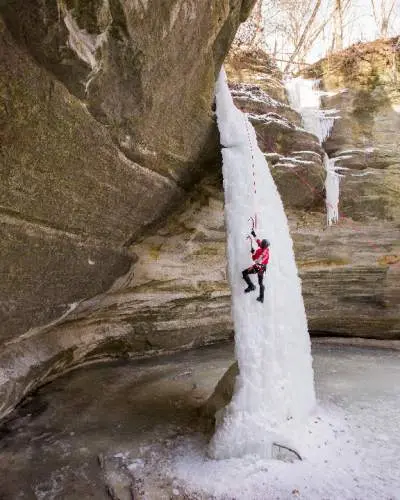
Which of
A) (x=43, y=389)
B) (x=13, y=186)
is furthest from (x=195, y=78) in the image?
(x=43, y=389)

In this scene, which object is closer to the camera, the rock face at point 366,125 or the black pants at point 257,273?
the black pants at point 257,273

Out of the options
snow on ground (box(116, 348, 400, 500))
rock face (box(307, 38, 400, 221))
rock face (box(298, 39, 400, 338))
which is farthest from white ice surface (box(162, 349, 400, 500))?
rock face (box(307, 38, 400, 221))

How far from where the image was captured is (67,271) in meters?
5.68

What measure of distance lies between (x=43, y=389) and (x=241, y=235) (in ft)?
13.7

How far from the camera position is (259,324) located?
17.7 feet

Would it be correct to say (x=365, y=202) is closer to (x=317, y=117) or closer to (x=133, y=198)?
(x=317, y=117)

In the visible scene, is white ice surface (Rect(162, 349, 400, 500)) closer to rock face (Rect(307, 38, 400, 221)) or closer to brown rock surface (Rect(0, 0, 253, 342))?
brown rock surface (Rect(0, 0, 253, 342))

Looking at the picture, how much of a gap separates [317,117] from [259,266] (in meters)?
6.57

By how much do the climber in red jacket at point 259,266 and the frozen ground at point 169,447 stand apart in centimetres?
→ 179

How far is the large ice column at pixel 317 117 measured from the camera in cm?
914

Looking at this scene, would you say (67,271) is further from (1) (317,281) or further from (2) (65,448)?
(1) (317,281)

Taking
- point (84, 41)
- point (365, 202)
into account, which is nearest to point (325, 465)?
point (84, 41)

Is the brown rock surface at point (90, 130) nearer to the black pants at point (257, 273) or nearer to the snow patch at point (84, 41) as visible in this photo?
the snow patch at point (84, 41)

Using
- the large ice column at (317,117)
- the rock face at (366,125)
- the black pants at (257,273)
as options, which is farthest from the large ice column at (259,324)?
the rock face at (366,125)
